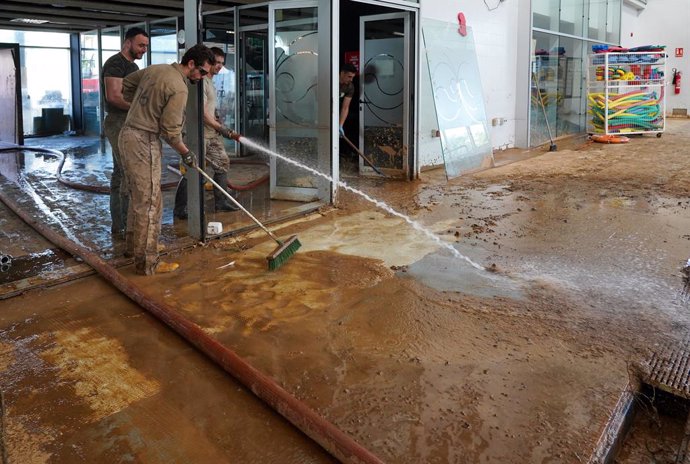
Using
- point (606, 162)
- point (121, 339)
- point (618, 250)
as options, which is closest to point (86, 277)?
point (121, 339)

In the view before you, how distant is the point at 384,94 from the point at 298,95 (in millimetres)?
2194

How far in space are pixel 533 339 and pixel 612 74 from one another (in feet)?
37.0

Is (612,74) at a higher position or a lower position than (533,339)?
higher

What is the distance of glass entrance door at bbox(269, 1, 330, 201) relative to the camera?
21.6 feet

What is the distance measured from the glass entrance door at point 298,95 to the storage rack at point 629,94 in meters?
8.27

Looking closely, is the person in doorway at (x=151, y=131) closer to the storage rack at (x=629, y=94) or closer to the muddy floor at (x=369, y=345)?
the muddy floor at (x=369, y=345)

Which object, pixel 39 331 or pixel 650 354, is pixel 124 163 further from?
pixel 650 354

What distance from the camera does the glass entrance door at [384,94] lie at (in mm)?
8344

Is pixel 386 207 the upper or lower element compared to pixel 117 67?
lower

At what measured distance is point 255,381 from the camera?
2.71 m

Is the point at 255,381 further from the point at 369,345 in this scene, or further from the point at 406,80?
the point at 406,80

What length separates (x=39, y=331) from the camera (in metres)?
3.46

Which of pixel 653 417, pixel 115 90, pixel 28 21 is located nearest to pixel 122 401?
pixel 653 417

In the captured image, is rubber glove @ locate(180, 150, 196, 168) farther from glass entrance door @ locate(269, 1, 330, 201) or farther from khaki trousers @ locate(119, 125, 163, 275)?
glass entrance door @ locate(269, 1, 330, 201)
